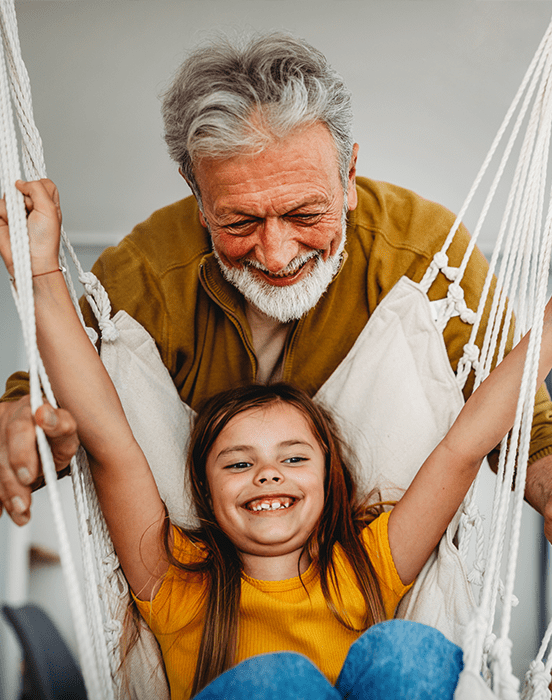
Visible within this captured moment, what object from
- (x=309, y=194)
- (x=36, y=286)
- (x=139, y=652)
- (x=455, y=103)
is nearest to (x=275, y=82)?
(x=309, y=194)

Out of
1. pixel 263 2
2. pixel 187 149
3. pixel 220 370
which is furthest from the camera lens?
pixel 263 2

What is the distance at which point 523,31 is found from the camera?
86.1 inches

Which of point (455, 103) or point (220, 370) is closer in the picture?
point (220, 370)

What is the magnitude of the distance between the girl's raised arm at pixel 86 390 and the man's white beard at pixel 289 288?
43 cm

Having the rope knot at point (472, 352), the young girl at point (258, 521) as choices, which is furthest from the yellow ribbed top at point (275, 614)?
the rope knot at point (472, 352)

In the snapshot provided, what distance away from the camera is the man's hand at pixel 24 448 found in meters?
0.73

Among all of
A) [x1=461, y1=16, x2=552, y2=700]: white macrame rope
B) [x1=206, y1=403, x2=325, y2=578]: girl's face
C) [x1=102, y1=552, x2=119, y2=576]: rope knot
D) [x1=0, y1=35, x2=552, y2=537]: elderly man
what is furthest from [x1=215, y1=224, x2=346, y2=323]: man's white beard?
[x1=102, y1=552, x2=119, y2=576]: rope knot

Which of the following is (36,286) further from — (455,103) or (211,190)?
(455,103)

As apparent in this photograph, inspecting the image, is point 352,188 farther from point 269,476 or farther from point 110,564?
point 110,564

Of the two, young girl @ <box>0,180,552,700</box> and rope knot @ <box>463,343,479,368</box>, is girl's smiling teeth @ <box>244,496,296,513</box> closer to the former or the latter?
young girl @ <box>0,180,552,700</box>

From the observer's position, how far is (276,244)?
117cm

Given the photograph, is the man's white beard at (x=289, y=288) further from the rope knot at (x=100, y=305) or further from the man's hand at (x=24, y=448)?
the man's hand at (x=24, y=448)

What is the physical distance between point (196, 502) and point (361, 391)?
400 mm

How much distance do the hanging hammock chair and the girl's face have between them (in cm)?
14
